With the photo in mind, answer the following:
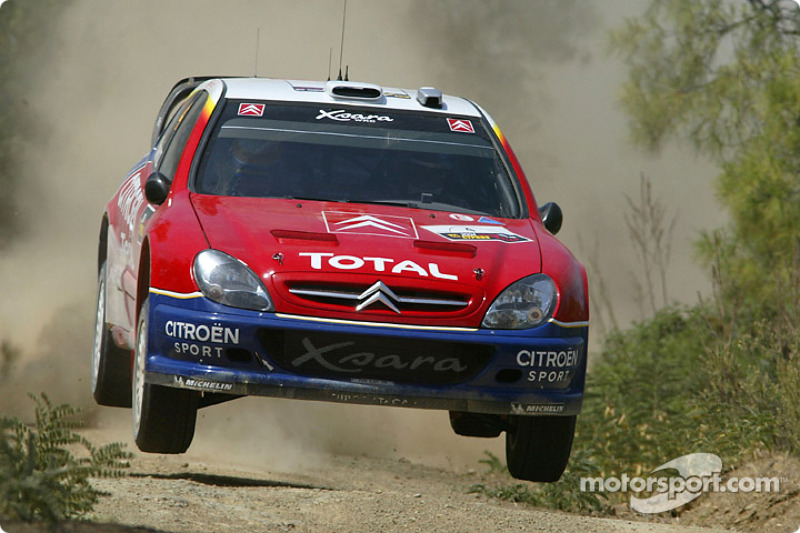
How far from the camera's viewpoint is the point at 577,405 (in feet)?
20.5

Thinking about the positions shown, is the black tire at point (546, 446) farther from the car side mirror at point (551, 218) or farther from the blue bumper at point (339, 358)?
the car side mirror at point (551, 218)

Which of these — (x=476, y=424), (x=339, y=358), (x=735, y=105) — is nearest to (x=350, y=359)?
(x=339, y=358)

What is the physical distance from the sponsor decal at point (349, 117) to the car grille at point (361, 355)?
5.71ft

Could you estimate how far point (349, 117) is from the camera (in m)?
7.21

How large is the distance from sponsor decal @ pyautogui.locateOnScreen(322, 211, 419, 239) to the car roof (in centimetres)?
113

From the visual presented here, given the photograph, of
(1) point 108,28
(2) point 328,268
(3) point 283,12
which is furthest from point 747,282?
(2) point 328,268

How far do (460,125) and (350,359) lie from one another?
78.0 inches

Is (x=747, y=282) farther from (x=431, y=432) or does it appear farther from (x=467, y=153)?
(x=467, y=153)

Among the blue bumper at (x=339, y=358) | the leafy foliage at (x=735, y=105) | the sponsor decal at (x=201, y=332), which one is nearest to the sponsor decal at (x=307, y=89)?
the blue bumper at (x=339, y=358)

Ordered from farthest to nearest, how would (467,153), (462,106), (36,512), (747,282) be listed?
(747,282) → (462,106) → (467,153) → (36,512)

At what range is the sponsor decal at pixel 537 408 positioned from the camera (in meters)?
6.02

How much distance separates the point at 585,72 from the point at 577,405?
49.1 feet

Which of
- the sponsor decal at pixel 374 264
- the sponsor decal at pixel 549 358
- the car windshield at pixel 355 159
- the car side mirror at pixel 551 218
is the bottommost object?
the sponsor decal at pixel 549 358

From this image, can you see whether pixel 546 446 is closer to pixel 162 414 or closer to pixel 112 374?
pixel 162 414
